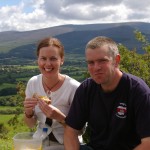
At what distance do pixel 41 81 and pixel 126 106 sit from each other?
67.0 inches

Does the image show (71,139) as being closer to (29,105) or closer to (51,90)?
(29,105)

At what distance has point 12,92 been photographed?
7569 centimetres

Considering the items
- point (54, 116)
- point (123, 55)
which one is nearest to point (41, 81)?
point (54, 116)

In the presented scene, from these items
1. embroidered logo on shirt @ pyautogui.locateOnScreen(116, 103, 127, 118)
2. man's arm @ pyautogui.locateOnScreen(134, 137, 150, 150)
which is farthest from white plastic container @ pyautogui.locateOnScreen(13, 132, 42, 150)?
man's arm @ pyautogui.locateOnScreen(134, 137, 150, 150)

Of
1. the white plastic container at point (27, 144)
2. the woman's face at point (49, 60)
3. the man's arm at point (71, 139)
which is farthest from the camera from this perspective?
the woman's face at point (49, 60)

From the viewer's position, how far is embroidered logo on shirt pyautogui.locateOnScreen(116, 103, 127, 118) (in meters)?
4.22

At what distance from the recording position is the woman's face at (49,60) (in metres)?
5.07

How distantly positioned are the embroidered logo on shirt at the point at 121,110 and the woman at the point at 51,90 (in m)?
0.98

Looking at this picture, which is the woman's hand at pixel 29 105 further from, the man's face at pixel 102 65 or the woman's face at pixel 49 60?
the man's face at pixel 102 65

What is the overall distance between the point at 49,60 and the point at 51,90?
0.51 m

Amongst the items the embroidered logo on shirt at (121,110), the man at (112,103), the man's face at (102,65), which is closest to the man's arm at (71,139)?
the man at (112,103)

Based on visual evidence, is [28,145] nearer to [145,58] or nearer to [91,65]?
[91,65]

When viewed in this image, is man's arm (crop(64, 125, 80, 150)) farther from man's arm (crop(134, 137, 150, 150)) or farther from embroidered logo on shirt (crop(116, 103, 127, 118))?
man's arm (crop(134, 137, 150, 150))

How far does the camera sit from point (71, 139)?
15.3 ft
